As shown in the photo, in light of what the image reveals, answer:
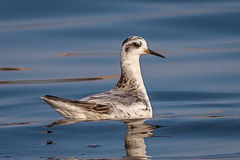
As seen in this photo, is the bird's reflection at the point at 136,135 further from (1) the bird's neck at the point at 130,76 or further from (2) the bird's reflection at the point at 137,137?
(1) the bird's neck at the point at 130,76

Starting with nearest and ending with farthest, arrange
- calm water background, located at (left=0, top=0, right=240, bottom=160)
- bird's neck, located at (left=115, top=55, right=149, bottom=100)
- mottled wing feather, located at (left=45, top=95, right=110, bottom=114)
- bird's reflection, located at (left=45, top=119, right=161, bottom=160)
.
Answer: bird's reflection, located at (left=45, top=119, right=161, bottom=160) → calm water background, located at (left=0, top=0, right=240, bottom=160) → mottled wing feather, located at (left=45, top=95, right=110, bottom=114) → bird's neck, located at (left=115, top=55, right=149, bottom=100)

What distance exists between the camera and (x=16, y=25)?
69.1 ft

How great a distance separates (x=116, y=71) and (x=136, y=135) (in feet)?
18.3

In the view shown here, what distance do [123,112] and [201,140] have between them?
155 cm

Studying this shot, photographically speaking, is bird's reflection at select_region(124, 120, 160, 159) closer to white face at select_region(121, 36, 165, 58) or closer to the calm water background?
the calm water background

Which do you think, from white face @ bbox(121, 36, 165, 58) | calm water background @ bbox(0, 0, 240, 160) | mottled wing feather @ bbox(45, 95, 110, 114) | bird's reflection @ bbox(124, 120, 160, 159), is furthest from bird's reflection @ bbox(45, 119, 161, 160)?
white face @ bbox(121, 36, 165, 58)

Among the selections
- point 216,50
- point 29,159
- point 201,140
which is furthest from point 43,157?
point 216,50

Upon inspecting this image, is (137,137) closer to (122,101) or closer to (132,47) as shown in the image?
(122,101)

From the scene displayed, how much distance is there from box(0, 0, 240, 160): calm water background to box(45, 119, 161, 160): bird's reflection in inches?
4.1

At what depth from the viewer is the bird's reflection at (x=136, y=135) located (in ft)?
33.9

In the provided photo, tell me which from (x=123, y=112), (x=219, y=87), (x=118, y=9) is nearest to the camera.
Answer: (x=123, y=112)

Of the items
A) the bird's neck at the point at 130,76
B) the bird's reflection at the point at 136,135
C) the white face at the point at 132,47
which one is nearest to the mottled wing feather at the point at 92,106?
the bird's reflection at the point at 136,135

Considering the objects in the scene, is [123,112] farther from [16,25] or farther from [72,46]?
[16,25]

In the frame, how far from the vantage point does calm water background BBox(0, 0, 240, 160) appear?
11.0 metres
